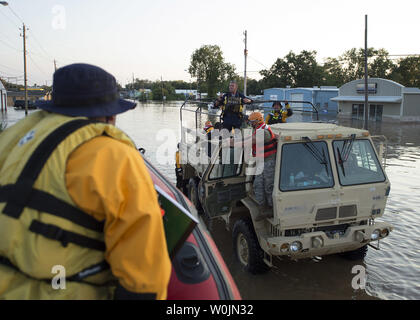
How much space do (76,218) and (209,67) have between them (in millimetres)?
76396

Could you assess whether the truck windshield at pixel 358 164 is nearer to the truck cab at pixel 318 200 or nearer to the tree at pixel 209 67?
the truck cab at pixel 318 200

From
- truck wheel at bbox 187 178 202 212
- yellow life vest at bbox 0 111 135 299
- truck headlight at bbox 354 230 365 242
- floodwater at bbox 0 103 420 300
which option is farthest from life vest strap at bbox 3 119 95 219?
truck wheel at bbox 187 178 202 212

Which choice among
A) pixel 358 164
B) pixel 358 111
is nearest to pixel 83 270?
pixel 358 164

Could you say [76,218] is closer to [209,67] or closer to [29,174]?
[29,174]

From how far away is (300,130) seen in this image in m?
5.29

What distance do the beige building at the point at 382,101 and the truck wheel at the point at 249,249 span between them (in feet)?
107

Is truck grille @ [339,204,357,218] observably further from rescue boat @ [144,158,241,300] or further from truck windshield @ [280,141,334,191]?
rescue boat @ [144,158,241,300]

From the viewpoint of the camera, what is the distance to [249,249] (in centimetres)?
511

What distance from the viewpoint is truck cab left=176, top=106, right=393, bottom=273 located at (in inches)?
185

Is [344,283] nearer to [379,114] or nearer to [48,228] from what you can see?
[48,228]

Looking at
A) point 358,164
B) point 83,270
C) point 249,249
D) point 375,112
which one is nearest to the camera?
point 83,270

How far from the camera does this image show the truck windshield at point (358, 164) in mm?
5027

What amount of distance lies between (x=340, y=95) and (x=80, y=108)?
42.0m

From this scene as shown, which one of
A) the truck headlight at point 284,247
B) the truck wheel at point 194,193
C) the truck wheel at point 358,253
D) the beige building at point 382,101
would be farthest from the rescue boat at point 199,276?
the beige building at point 382,101
